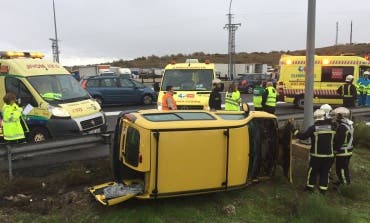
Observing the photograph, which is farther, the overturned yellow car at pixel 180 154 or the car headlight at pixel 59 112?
the car headlight at pixel 59 112

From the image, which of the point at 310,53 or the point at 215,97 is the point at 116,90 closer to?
the point at 215,97

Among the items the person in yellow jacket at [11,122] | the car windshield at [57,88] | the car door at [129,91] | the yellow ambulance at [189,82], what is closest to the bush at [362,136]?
the yellow ambulance at [189,82]

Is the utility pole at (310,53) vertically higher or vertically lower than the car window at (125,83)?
higher

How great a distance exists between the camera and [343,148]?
25.6 feet

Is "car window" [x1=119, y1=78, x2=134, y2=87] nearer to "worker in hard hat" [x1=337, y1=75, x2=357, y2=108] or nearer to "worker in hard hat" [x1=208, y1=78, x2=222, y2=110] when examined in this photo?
"worker in hard hat" [x1=337, y1=75, x2=357, y2=108]

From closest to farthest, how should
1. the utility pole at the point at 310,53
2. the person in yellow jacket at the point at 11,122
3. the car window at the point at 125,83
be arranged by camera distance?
the utility pole at the point at 310,53
the person in yellow jacket at the point at 11,122
the car window at the point at 125,83

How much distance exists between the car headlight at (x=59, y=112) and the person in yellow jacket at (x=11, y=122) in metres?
1.16

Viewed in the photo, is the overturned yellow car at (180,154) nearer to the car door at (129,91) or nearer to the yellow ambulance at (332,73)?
the yellow ambulance at (332,73)

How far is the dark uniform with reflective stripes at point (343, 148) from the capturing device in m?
7.57

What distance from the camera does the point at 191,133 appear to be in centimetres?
615

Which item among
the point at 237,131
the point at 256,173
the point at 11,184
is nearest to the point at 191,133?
the point at 237,131

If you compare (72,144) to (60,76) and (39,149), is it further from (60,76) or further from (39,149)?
(60,76)

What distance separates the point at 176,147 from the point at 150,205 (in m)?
0.93

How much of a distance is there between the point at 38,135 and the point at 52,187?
3.50 m
